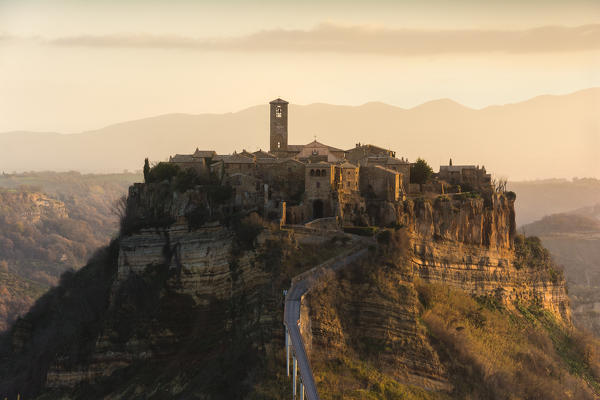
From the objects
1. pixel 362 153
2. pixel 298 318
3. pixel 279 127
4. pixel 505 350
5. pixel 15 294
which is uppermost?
pixel 279 127

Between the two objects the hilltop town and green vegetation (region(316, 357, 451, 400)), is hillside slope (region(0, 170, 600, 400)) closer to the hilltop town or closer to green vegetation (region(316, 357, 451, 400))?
green vegetation (region(316, 357, 451, 400))

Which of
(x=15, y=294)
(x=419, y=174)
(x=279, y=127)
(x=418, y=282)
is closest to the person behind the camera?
(x=418, y=282)

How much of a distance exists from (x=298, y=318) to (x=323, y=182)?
16254mm

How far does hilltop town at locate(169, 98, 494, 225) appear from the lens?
5709 cm

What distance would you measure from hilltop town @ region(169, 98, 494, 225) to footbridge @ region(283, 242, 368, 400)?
201 inches

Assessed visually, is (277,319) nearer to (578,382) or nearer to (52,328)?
(578,382)

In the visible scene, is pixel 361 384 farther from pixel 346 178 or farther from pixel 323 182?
pixel 346 178

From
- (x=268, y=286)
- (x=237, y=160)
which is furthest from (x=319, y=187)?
(x=268, y=286)

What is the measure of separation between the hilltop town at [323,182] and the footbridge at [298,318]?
5.11 metres

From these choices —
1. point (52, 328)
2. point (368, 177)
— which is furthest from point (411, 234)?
point (52, 328)

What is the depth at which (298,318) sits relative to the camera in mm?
43562

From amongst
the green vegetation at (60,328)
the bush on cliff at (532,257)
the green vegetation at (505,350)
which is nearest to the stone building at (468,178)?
the bush on cliff at (532,257)

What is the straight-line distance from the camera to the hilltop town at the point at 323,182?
187 ft

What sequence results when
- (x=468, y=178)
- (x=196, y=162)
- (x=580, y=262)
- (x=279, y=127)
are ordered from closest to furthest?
(x=196, y=162)
(x=468, y=178)
(x=279, y=127)
(x=580, y=262)
